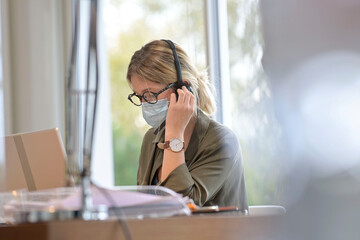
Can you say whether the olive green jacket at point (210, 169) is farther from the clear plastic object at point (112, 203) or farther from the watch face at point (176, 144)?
the clear plastic object at point (112, 203)

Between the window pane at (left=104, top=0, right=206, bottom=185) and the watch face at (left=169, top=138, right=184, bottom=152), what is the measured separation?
0.91 meters

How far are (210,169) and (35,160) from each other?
55 cm

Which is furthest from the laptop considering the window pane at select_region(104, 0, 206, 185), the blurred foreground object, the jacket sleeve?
the window pane at select_region(104, 0, 206, 185)

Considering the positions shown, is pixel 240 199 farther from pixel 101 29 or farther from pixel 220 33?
pixel 101 29

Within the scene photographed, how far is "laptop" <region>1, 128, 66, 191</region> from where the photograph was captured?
1.56 metres

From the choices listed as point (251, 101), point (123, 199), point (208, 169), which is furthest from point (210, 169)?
point (251, 101)

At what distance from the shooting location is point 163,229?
87 cm

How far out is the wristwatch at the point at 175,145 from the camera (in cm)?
175

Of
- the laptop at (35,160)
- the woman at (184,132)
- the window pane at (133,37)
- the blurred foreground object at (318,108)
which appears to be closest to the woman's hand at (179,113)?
the woman at (184,132)

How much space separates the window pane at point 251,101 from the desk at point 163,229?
161 cm

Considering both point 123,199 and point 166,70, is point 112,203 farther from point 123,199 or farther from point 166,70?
point 166,70

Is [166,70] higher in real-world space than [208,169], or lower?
higher

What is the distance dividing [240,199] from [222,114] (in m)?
1.13

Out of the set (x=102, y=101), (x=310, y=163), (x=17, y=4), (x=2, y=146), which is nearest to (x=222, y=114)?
(x=102, y=101)
